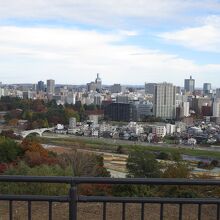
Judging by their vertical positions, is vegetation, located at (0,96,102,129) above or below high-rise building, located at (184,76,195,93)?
below

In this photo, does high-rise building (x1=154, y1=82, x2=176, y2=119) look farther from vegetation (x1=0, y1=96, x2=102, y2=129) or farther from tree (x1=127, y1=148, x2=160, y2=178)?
tree (x1=127, y1=148, x2=160, y2=178)

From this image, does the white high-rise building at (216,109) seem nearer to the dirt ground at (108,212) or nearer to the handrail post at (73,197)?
the dirt ground at (108,212)

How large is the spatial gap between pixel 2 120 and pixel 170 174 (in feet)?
155

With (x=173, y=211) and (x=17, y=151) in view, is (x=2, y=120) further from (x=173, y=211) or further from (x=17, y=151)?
(x=173, y=211)

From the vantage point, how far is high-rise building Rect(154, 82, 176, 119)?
7200cm

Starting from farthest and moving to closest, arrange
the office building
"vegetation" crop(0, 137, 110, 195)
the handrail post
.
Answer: the office building → "vegetation" crop(0, 137, 110, 195) → the handrail post

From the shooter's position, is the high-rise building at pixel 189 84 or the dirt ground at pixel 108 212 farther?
the high-rise building at pixel 189 84

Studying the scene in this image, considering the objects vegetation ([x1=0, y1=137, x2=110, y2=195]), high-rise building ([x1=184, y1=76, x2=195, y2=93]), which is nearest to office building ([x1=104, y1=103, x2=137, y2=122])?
vegetation ([x1=0, y1=137, x2=110, y2=195])

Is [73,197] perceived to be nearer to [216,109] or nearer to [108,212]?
[108,212]

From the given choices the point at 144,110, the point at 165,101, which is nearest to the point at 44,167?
the point at 144,110

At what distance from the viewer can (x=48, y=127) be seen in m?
51.5

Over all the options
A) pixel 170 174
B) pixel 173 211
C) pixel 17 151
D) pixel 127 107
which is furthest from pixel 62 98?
pixel 173 211

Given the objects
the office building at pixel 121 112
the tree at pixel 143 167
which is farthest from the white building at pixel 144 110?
the tree at pixel 143 167

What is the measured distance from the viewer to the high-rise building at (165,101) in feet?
236
